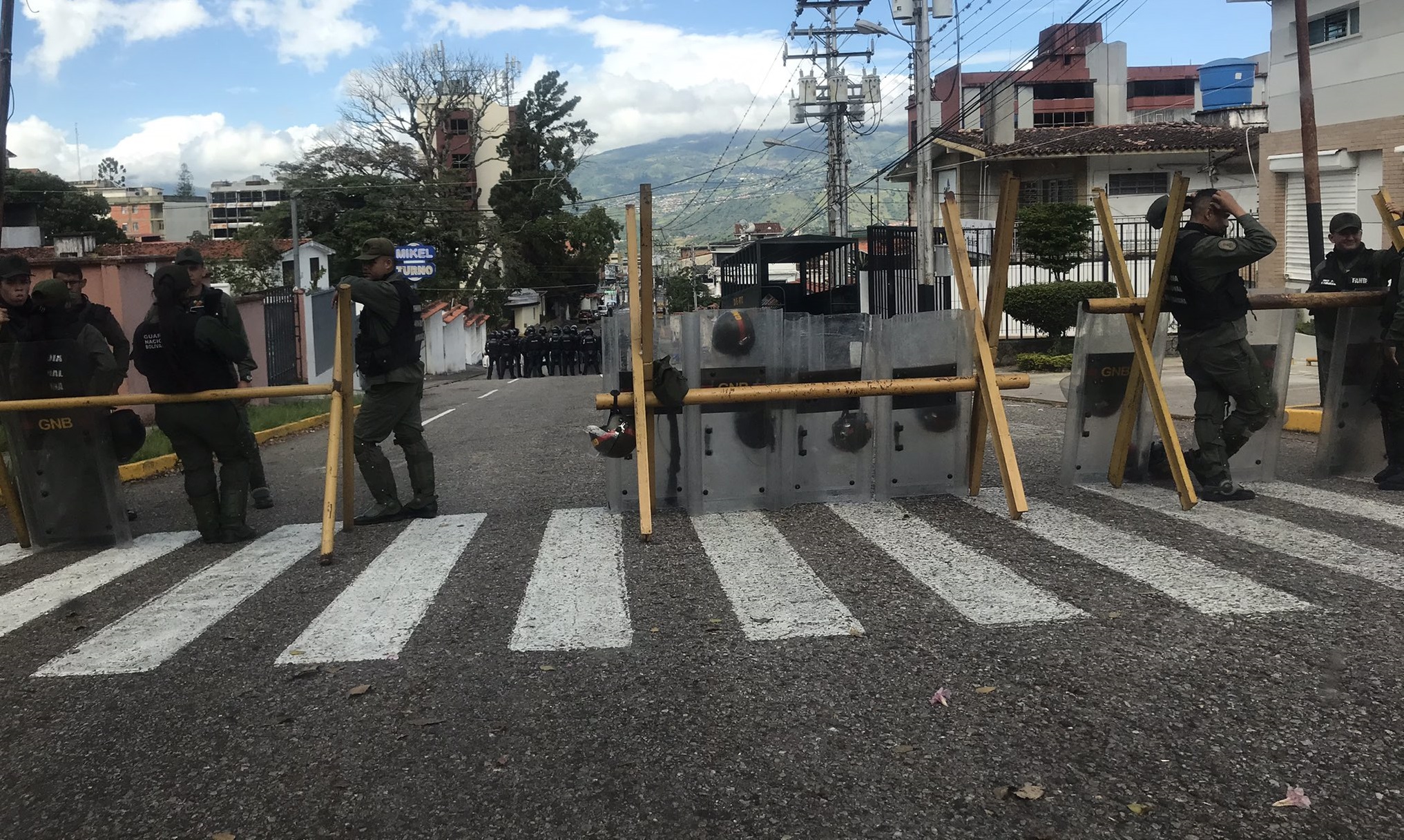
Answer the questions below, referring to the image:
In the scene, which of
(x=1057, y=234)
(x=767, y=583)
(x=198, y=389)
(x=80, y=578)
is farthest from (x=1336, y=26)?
(x=80, y=578)

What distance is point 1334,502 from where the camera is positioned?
729cm

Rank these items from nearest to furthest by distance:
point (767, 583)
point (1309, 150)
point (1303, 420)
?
point (767, 583) → point (1303, 420) → point (1309, 150)

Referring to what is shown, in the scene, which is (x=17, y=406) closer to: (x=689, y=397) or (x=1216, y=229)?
(x=689, y=397)

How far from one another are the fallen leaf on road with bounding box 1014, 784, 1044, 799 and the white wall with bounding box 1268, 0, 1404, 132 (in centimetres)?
2022

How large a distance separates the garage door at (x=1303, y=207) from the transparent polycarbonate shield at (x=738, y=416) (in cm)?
1892

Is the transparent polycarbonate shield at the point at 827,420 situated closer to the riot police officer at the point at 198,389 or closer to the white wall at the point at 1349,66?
the riot police officer at the point at 198,389

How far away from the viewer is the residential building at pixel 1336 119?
68.6 feet

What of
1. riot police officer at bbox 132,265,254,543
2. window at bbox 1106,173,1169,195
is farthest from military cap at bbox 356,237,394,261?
window at bbox 1106,173,1169,195

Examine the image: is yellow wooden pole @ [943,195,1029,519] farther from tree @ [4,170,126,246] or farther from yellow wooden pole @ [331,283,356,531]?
tree @ [4,170,126,246]

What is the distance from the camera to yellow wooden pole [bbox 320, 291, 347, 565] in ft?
21.6

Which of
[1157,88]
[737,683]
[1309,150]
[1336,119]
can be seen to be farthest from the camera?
[1157,88]

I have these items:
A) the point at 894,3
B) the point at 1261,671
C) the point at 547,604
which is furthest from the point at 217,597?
→ the point at 894,3

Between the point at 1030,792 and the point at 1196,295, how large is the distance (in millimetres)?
5014

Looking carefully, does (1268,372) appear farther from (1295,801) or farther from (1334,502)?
(1295,801)
